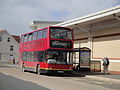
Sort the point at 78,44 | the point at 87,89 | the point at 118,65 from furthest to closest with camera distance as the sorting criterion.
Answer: the point at 78,44
the point at 118,65
the point at 87,89

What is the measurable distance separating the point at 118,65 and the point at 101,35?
4.32m

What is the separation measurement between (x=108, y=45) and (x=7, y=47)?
165 feet

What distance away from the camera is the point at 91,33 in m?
27.2

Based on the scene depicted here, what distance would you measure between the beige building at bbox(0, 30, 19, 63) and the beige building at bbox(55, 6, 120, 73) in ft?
142

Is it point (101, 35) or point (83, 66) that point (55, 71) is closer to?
point (83, 66)

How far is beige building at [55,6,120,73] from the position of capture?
22.3 m

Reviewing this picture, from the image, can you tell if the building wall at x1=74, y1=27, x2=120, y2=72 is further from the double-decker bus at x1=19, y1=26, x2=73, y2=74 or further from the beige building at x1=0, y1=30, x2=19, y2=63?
the beige building at x1=0, y1=30, x2=19, y2=63

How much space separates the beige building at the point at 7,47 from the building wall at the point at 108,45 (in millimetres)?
45068

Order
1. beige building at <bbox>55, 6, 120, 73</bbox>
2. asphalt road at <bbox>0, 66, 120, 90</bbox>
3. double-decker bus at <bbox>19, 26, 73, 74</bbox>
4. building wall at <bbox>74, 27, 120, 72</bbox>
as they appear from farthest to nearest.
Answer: building wall at <bbox>74, 27, 120, 72</bbox>, beige building at <bbox>55, 6, 120, 73</bbox>, double-decker bus at <bbox>19, 26, 73, 74</bbox>, asphalt road at <bbox>0, 66, 120, 90</bbox>

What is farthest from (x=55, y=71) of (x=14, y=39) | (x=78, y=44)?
(x=14, y=39)

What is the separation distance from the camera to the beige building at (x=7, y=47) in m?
68.8

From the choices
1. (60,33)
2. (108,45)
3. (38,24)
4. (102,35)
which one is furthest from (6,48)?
(60,33)

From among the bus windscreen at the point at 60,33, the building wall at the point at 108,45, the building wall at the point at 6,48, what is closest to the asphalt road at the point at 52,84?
the bus windscreen at the point at 60,33

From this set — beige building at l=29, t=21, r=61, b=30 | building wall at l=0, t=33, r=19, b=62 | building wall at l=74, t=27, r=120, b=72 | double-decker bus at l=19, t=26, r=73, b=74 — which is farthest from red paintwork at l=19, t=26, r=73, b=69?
building wall at l=0, t=33, r=19, b=62
